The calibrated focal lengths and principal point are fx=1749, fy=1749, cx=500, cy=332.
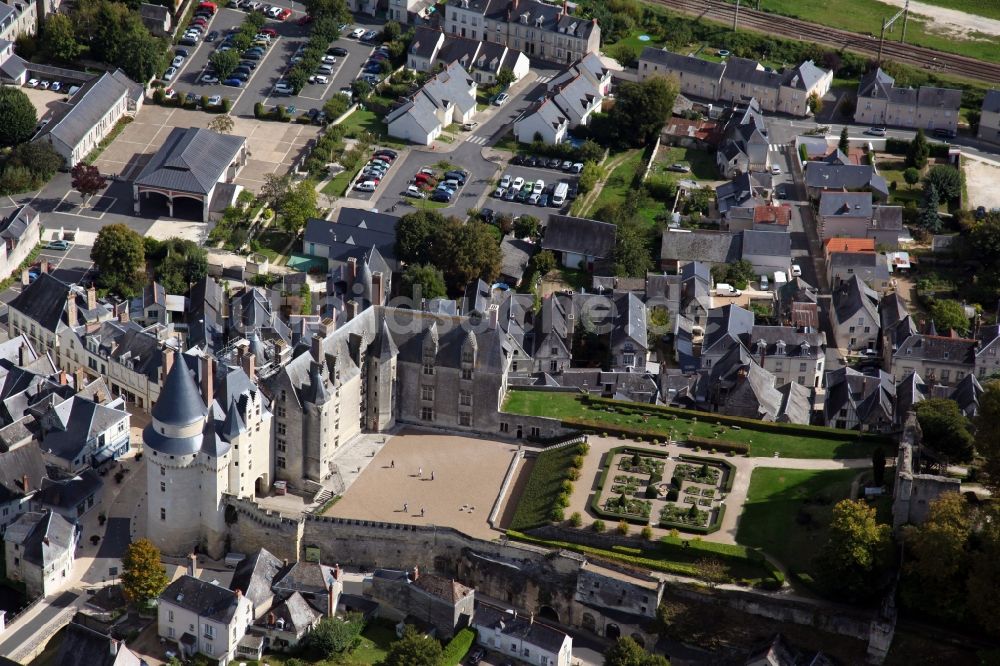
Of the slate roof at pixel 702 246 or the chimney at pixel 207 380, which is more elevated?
the chimney at pixel 207 380

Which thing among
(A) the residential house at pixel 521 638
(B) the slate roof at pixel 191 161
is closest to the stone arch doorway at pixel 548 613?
(A) the residential house at pixel 521 638

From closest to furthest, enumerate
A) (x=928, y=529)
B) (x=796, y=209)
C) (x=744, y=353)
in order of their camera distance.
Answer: (x=928, y=529) < (x=744, y=353) < (x=796, y=209)

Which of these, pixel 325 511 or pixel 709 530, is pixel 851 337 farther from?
pixel 325 511

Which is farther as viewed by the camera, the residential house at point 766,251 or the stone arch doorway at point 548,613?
the residential house at point 766,251

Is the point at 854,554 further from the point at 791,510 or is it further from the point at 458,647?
the point at 458,647

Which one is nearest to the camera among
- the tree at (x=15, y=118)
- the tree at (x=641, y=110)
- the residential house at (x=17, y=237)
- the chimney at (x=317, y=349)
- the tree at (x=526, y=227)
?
the chimney at (x=317, y=349)

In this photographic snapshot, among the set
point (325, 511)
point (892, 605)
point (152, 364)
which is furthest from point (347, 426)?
point (892, 605)

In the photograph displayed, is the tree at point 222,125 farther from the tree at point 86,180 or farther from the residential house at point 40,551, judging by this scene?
the residential house at point 40,551

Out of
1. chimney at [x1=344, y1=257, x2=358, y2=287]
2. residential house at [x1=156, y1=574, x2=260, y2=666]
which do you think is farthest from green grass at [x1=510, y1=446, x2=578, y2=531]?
chimney at [x1=344, y1=257, x2=358, y2=287]
